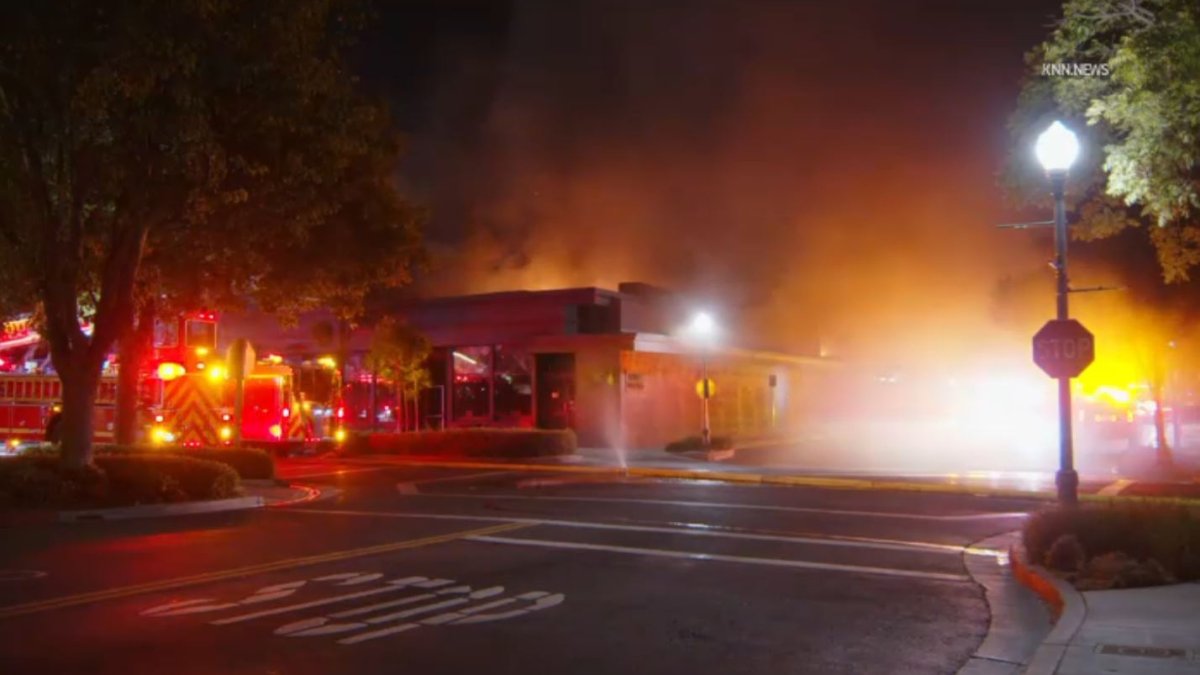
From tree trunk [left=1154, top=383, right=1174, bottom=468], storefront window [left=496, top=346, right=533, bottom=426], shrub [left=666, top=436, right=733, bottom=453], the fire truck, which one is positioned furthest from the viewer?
storefront window [left=496, top=346, right=533, bottom=426]

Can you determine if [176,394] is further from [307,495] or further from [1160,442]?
[1160,442]

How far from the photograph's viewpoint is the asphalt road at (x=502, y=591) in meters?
7.32

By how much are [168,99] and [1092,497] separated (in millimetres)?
14812

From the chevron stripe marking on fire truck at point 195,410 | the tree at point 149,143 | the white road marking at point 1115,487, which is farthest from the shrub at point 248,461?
the white road marking at point 1115,487

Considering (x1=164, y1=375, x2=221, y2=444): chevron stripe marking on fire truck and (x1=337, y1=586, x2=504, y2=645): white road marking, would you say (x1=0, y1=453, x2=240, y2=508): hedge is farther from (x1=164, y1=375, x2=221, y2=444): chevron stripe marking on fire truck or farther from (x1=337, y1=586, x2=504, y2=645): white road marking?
(x1=337, y1=586, x2=504, y2=645): white road marking

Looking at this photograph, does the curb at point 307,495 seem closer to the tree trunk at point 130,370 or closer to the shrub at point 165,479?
the shrub at point 165,479

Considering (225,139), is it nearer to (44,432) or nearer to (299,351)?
(44,432)

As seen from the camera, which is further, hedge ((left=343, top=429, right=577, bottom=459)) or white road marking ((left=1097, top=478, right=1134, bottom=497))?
hedge ((left=343, top=429, right=577, bottom=459))

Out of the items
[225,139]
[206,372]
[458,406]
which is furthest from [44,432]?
[458,406]

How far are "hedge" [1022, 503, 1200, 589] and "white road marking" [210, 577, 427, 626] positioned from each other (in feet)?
19.5

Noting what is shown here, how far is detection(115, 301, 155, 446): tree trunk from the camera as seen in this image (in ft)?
67.5

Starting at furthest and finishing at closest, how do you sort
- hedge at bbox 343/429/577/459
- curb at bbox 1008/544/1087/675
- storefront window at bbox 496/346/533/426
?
Answer: storefront window at bbox 496/346/533/426 < hedge at bbox 343/429/577/459 < curb at bbox 1008/544/1087/675

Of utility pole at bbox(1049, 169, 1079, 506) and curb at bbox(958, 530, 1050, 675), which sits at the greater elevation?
utility pole at bbox(1049, 169, 1079, 506)

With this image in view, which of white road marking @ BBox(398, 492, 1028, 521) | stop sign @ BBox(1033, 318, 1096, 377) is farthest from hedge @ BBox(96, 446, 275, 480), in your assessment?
stop sign @ BBox(1033, 318, 1096, 377)
